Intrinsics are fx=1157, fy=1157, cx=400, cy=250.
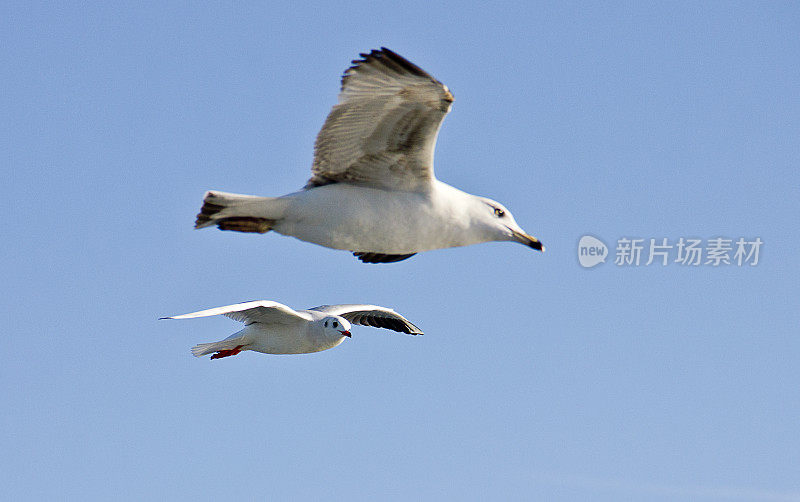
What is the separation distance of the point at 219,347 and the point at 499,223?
377 centimetres

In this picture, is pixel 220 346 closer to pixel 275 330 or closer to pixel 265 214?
pixel 275 330

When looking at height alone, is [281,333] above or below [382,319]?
below

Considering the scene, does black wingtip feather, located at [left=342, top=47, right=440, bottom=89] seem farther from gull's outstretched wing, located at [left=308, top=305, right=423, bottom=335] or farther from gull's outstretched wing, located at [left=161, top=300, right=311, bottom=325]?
gull's outstretched wing, located at [left=308, top=305, right=423, bottom=335]

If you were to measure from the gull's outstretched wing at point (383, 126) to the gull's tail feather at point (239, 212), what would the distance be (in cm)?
45

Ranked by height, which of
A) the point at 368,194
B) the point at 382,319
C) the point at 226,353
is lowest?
the point at 226,353

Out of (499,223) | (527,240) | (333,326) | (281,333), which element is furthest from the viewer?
(281,333)

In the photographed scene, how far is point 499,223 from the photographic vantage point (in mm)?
10875

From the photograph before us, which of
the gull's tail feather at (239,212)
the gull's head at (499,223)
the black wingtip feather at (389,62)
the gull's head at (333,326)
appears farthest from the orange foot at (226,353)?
the black wingtip feather at (389,62)

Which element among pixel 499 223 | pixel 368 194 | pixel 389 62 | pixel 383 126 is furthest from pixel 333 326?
pixel 389 62

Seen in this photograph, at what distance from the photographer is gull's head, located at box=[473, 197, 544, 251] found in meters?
10.8

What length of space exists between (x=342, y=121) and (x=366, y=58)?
693 millimetres

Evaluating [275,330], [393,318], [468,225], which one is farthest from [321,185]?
[393,318]

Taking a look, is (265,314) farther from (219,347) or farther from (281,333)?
(219,347)

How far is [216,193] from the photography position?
9938 mm
